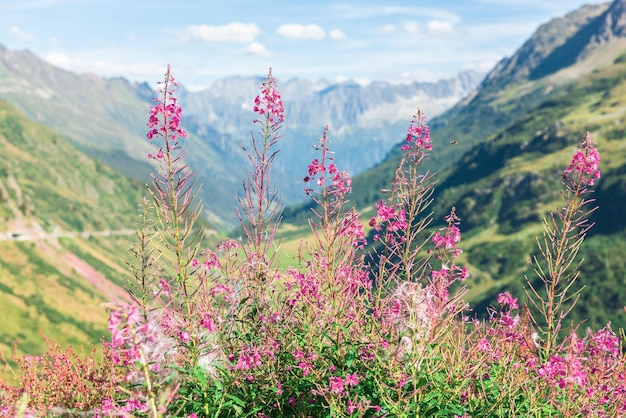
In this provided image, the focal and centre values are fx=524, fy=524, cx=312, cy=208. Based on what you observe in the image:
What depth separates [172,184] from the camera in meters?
7.26

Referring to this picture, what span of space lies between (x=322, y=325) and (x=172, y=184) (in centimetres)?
341

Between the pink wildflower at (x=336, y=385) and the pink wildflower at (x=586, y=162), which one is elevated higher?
the pink wildflower at (x=586, y=162)

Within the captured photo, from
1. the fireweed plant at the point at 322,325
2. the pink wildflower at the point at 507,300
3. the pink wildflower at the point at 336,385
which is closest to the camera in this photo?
the pink wildflower at the point at 336,385

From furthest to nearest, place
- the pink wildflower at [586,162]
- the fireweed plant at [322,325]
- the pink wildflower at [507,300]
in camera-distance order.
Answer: the pink wildflower at [507,300]
the pink wildflower at [586,162]
the fireweed plant at [322,325]

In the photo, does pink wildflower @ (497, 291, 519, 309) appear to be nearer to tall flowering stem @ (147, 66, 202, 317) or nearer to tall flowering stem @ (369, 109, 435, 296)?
tall flowering stem @ (369, 109, 435, 296)

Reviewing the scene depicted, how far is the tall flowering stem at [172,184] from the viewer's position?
7.25m

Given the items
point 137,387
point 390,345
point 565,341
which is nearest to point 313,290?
point 390,345

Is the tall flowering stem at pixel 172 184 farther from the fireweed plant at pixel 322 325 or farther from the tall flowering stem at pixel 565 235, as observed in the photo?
the tall flowering stem at pixel 565 235

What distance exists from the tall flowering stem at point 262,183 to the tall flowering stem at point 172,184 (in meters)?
1.32

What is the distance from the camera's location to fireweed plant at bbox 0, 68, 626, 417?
7434 mm

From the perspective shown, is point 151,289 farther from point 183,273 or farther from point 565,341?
point 565,341

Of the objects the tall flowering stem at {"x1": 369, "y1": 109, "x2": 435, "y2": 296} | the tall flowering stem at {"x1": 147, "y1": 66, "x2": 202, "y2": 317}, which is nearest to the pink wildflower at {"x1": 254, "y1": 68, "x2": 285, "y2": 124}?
the tall flowering stem at {"x1": 147, "y1": 66, "x2": 202, "y2": 317}

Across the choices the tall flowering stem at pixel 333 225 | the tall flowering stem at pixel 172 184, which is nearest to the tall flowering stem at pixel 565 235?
the tall flowering stem at pixel 333 225

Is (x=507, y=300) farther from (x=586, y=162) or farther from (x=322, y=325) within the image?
(x=322, y=325)
